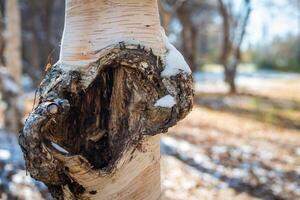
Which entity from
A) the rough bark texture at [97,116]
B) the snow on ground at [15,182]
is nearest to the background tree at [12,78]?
the snow on ground at [15,182]

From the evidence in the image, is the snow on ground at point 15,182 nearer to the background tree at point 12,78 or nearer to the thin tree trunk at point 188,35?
the background tree at point 12,78

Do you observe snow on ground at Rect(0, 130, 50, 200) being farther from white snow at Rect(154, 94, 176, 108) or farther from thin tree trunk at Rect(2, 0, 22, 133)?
white snow at Rect(154, 94, 176, 108)

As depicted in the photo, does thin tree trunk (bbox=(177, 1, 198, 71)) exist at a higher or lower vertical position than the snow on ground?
lower

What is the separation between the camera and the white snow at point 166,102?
176 centimetres

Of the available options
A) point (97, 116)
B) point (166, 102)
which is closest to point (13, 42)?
point (97, 116)

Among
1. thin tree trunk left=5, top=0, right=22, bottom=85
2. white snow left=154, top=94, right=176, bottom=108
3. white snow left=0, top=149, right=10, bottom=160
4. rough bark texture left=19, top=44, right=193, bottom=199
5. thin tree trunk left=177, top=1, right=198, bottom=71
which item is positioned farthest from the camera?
thin tree trunk left=177, top=1, right=198, bottom=71

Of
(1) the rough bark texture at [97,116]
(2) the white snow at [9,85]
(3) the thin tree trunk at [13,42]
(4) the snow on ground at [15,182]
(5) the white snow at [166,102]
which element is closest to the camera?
(1) the rough bark texture at [97,116]

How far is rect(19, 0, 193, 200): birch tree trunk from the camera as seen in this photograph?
1768 mm

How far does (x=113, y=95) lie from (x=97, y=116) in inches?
5.2

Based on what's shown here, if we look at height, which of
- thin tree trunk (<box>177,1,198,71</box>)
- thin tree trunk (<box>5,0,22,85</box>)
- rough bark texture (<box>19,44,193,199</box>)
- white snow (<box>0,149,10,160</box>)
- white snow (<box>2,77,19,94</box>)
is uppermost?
rough bark texture (<box>19,44,193,199</box>)

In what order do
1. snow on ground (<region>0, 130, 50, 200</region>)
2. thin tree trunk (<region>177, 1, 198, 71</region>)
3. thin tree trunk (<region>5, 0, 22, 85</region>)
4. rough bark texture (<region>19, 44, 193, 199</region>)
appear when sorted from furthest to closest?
thin tree trunk (<region>177, 1, 198, 71</region>), thin tree trunk (<region>5, 0, 22, 85</region>), snow on ground (<region>0, 130, 50, 200</region>), rough bark texture (<region>19, 44, 193, 199</region>)

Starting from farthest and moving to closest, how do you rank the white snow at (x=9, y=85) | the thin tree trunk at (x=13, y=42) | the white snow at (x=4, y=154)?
the thin tree trunk at (x=13, y=42)
the white snow at (x=9, y=85)
the white snow at (x=4, y=154)

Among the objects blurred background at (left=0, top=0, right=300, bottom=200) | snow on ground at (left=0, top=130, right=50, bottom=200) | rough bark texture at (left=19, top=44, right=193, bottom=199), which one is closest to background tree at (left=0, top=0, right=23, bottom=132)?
blurred background at (left=0, top=0, right=300, bottom=200)

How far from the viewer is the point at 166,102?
1.77m
